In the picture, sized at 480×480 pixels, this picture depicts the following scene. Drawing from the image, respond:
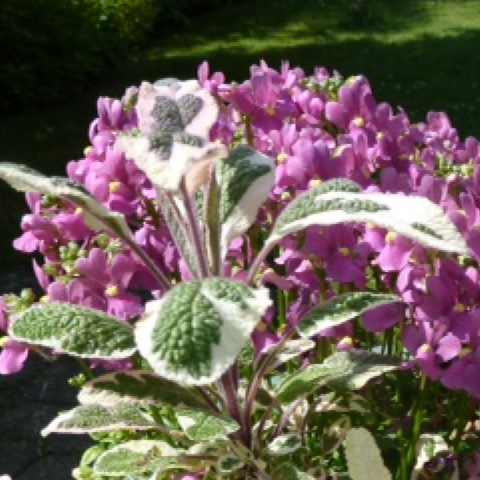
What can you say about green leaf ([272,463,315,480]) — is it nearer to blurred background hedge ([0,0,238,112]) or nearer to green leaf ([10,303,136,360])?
green leaf ([10,303,136,360])

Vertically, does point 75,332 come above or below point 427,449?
above

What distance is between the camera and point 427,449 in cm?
176

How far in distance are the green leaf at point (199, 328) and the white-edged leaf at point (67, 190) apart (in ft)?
0.57

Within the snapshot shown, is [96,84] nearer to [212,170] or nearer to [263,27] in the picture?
[263,27]

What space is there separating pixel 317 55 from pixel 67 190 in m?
11.5

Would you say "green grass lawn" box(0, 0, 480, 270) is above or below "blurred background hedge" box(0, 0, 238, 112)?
below

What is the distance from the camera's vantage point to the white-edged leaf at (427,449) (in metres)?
1.75

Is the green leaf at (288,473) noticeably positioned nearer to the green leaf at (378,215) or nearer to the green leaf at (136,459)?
the green leaf at (136,459)

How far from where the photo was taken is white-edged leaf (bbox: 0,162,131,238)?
1463mm

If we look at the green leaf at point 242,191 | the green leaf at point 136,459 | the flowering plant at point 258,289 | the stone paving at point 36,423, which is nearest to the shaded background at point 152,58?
the stone paving at point 36,423

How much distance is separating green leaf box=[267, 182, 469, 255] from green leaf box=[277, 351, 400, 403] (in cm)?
24

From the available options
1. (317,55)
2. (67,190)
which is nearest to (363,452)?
(67,190)

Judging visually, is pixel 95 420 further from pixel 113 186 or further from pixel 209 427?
pixel 113 186

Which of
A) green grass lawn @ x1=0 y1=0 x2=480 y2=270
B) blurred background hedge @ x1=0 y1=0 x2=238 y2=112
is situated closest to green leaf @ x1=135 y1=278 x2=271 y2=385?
green grass lawn @ x1=0 y1=0 x2=480 y2=270
